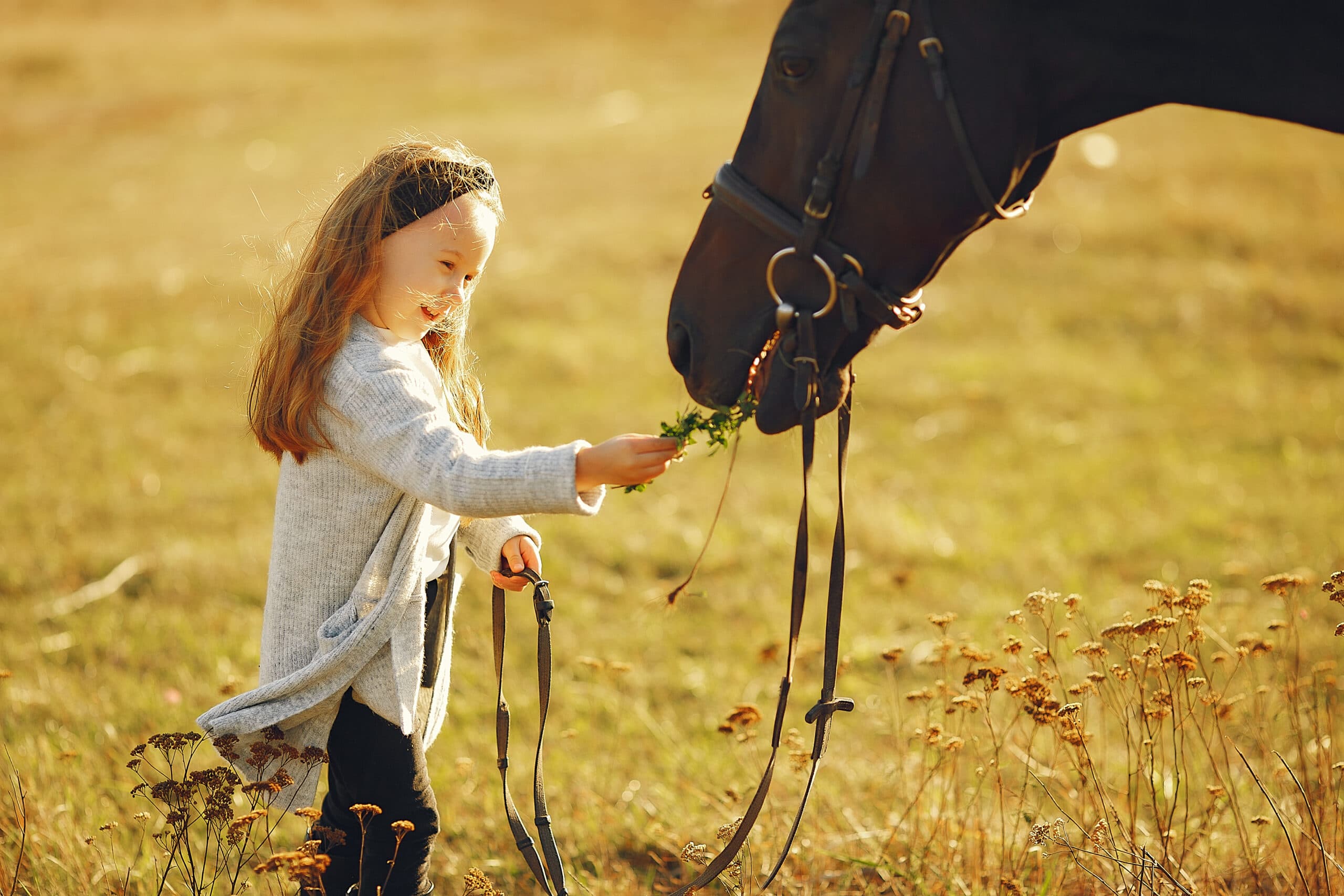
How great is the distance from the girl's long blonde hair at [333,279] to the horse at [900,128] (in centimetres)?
59

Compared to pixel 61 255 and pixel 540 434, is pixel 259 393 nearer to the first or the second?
pixel 540 434

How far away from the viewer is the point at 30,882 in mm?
2660

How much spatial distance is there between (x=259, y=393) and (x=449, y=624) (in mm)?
724

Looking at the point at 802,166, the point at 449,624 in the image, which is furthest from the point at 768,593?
the point at 802,166

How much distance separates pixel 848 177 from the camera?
232 centimetres

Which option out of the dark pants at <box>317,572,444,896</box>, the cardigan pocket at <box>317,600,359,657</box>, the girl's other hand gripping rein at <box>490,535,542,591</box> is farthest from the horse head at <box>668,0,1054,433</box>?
the dark pants at <box>317,572,444,896</box>

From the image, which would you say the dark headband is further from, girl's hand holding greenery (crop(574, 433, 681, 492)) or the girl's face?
girl's hand holding greenery (crop(574, 433, 681, 492))

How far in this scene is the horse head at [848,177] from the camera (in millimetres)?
2254

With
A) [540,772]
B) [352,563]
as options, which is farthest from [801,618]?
[352,563]

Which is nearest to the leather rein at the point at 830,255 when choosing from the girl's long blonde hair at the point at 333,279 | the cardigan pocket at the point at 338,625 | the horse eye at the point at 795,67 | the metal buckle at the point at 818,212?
the metal buckle at the point at 818,212

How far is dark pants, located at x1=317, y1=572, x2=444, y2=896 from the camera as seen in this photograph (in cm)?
240

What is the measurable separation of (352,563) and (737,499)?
376 cm

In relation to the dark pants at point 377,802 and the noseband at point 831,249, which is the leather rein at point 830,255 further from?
the dark pants at point 377,802

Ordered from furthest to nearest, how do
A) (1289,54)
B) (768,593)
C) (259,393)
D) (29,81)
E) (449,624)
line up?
(29,81) < (768,593) < (449,624) < (259,393) < (1289,54)
